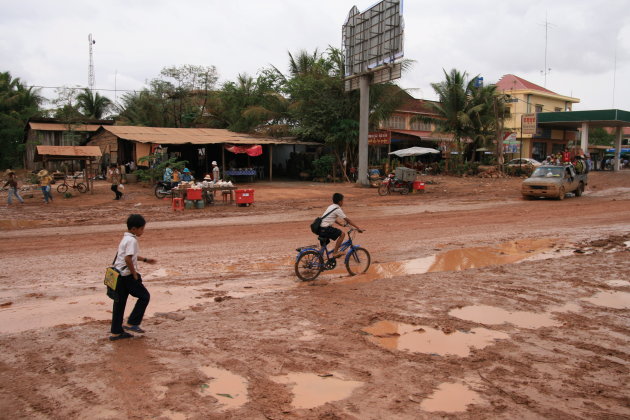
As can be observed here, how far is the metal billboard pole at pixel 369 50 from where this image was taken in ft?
78.7

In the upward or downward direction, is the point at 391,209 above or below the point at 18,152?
below

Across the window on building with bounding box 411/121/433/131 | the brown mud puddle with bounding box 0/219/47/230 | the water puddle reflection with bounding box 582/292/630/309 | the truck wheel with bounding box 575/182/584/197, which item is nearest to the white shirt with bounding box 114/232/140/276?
the water puddle reflection with bounding box 582/292/630/309

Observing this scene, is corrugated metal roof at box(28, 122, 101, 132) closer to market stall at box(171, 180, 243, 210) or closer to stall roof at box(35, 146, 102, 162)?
stall roof at box(35, 146, 102, 162)

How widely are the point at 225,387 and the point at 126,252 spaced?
1.90 meters

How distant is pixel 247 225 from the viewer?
14.6 m

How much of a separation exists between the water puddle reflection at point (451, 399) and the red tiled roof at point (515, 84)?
1882 inches

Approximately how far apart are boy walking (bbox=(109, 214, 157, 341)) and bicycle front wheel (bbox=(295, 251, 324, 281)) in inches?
119

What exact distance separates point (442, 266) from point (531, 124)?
28136 millimetres

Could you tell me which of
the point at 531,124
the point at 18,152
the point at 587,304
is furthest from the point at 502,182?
the point at 18,152

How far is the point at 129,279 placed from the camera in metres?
5.44

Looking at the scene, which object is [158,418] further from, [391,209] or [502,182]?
[502,182]

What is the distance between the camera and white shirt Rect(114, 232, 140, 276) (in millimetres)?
5328

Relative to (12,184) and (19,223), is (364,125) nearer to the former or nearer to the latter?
(12,184)

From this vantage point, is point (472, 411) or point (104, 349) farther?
point (104, 349)
